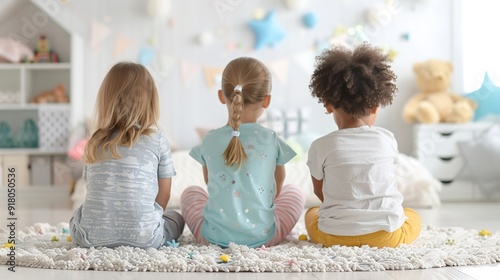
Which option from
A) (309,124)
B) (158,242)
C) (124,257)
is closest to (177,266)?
(124,257)

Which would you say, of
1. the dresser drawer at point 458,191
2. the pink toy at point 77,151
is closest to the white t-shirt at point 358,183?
the dresser drawer at point 458,191

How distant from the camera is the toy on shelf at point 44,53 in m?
4.89

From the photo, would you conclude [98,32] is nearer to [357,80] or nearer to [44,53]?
[44,53]

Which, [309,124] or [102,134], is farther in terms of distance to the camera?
[309,124]

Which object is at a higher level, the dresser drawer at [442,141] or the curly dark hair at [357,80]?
the curly dark hair at [357,80]

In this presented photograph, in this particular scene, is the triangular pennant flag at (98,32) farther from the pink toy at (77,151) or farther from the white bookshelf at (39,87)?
the pink toy at (77,151)

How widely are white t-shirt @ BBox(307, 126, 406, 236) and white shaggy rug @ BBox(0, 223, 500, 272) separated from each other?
0.28 ft

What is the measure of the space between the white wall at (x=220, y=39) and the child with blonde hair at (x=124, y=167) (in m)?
2.72

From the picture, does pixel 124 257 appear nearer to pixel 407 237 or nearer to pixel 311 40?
pixel 407 237

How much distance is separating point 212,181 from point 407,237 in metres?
0.58

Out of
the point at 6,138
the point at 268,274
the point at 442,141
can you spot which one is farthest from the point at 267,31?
the point at 268,274

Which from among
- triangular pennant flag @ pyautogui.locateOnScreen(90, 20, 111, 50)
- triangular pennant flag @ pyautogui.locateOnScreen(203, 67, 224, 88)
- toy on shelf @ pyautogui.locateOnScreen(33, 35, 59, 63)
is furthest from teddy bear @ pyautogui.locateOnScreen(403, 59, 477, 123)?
toy on shelf @ pyautogui.locateOnScreen(33, 35, 59, 63)

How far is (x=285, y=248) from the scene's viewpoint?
209 cm

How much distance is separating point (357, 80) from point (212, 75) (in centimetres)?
279
